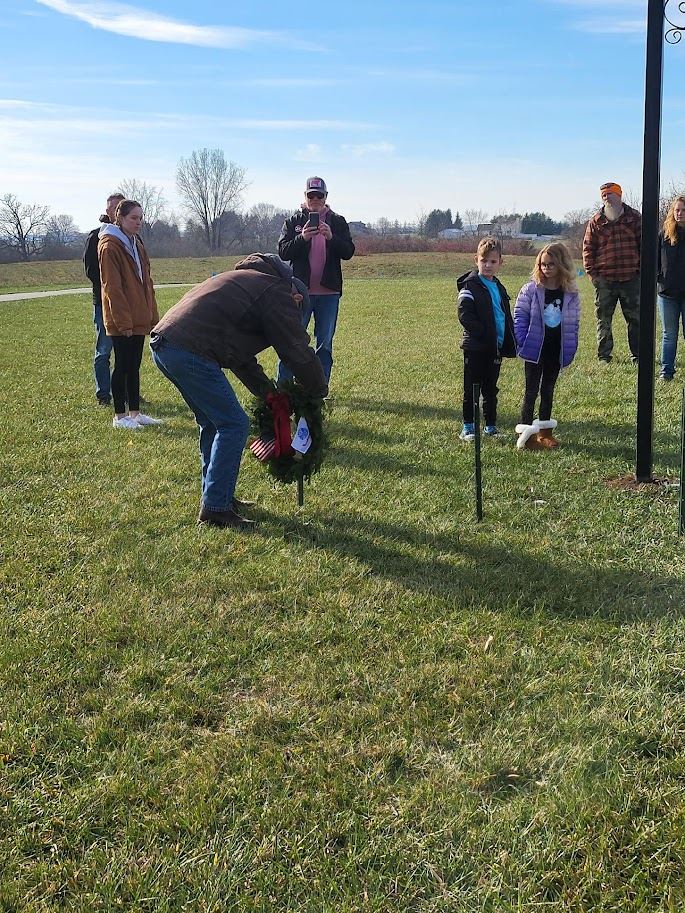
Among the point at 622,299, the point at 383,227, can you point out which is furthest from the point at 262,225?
the point at 622,299

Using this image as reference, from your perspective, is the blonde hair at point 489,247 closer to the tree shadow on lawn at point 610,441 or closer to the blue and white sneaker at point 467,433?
the blue and white sneaker at point 467,433

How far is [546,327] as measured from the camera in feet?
20.6

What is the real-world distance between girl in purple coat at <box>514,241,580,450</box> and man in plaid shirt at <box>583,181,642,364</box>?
322cm

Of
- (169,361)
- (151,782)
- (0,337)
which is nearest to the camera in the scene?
(151,782)

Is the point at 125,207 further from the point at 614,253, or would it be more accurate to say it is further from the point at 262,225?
the point at 262,225

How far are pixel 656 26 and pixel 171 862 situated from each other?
5.09 metres

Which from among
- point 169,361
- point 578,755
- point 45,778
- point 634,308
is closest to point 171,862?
point 45,778

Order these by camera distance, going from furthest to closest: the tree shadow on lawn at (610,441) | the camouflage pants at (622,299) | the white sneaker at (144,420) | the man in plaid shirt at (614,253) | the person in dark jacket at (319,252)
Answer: the camouflage pants at (622,299) < the man in plaid shirt at (614,253) < the white sneaker at (144,420) < the person in dark jacket at (319,252) < the tree shadow on lawn at (610,441)

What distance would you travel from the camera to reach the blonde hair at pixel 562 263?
605cm

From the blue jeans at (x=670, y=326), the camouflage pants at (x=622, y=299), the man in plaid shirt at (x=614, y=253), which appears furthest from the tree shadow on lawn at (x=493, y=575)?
the camouflage pants at (x=622, y=299)

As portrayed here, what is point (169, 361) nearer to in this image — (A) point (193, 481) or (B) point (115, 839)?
(A) point (193, 481)

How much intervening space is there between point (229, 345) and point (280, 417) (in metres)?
0.52

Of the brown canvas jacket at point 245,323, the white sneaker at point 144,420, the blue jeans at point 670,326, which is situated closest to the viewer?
the brown canvas jacket at point 245,323

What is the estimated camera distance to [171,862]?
7.17ft
